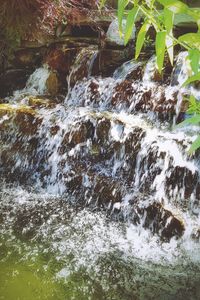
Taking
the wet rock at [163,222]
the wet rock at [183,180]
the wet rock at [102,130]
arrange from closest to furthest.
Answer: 1. the wet rock at [163,222]
2. the wet rock at [183,180]
3. the wet rock at [102,130]

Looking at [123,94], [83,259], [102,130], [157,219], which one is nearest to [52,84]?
[123,94]

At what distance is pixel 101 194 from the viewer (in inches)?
186

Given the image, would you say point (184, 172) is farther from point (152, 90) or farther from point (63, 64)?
point (63, 64)

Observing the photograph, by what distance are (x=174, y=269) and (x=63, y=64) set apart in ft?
15.7

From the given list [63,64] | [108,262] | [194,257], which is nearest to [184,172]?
[194,257]

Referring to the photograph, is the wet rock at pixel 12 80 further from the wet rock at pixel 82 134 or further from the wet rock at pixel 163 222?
the wet rock at pixel 163 222

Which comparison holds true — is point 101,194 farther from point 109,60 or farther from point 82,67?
point 109,60

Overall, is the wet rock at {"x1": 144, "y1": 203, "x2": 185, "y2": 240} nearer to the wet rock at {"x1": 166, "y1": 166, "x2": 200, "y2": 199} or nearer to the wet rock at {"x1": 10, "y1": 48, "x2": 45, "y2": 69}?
the wet rock at {"x1": 166, "y1": 166, "x2": 200, "y2": 199}

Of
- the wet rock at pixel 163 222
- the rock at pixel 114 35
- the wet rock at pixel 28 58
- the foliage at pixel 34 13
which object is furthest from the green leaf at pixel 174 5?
the wet rock at pixel 28 58

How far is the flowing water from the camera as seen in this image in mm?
3346

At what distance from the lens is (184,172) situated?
15.3 ft

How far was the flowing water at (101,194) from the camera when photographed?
3.35 meters

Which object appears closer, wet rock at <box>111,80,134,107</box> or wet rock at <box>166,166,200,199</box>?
wet rock at <box>166,166,200,199</box>

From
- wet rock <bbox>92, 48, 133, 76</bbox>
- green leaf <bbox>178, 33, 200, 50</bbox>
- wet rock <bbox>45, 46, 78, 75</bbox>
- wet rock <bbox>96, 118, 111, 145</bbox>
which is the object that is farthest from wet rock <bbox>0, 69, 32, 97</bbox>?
green leaf <bbox>178, 33, 200, 50</bbox>
